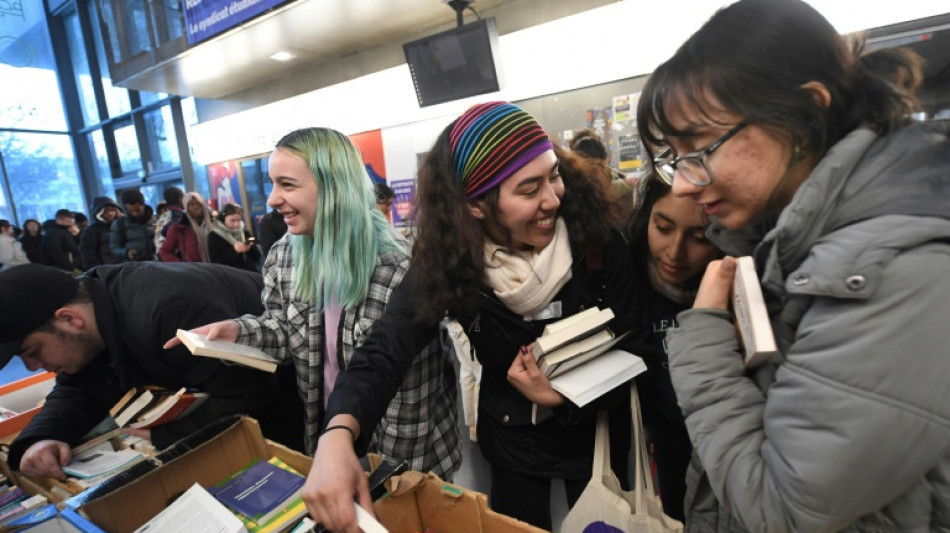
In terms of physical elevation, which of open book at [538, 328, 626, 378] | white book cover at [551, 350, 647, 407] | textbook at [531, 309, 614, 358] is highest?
textbook at [531, 309, 614, 358]

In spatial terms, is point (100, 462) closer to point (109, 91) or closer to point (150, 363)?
point (150, 363)

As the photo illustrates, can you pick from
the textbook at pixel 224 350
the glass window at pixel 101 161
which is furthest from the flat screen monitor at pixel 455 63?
the glass window at pixel 101 161

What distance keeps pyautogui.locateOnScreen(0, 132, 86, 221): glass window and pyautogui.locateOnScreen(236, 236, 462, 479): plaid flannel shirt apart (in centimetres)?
1235

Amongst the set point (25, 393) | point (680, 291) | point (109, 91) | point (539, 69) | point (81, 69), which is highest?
point (81, 69)

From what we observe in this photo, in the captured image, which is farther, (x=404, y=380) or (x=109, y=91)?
(x=109, y=91)

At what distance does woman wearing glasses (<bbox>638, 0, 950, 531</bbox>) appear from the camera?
0.51 metres

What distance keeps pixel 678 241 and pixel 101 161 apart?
13.7m

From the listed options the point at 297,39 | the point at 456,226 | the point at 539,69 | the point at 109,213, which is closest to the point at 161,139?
the point at 109,213

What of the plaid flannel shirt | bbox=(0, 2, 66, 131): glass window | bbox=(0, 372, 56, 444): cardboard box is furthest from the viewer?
bbox=(0, 2, 66, 131): glass window

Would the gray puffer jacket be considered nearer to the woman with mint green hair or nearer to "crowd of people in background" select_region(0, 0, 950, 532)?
"crowd of people in background" select_region(0, 0, 950, 532)

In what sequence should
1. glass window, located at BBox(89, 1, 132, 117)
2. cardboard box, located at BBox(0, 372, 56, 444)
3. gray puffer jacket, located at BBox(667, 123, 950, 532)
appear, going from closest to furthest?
gray puffer jacket, located at BBox(667, 123, 950, 532), cardboard box, located at BBox(0, 372, 56, 444), glass window, located at BBox(89, 1, 132, 117)

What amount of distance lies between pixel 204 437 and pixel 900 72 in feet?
5.53

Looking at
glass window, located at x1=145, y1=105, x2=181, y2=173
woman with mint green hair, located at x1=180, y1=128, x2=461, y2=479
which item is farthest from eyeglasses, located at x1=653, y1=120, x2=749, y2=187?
glass window, located at x1=145, y1=105, x2=181, y2=173

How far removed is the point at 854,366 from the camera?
0.52 meters
